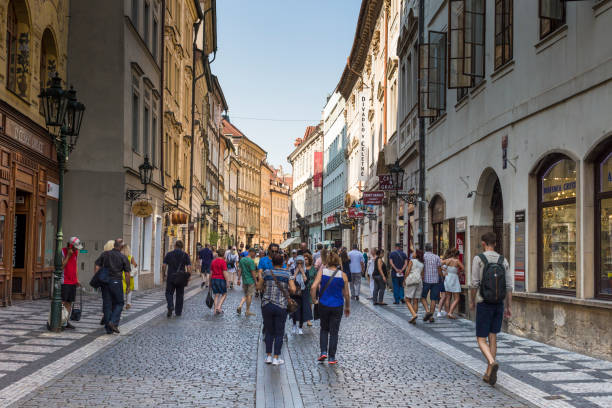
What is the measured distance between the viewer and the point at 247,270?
1947 centimetres

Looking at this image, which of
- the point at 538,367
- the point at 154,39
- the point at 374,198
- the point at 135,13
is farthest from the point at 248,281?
the point at 154,39

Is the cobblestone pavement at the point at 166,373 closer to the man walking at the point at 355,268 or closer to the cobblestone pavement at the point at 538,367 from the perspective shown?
the cobblestone pavement at the point at 538,367

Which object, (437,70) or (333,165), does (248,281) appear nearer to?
(437,70)

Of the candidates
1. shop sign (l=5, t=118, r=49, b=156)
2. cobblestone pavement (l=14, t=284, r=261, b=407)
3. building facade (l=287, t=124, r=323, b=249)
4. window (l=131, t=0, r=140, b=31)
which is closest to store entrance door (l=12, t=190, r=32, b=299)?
shop sign (l=5, t=118, r=49, b=156)

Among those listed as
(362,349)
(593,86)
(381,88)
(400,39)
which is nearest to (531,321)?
(362,349)

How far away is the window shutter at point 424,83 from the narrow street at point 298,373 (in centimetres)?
877

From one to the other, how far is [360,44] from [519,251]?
35.9 meters

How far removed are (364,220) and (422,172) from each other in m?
24.8

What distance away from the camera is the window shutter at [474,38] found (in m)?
18.0

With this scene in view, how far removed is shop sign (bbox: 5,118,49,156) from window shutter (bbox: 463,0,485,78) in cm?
1058

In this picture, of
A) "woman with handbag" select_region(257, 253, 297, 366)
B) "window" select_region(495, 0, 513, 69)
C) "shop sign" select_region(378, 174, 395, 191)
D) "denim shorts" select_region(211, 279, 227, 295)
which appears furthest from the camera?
"shop sign" select_region(378, 174, 395, 191)

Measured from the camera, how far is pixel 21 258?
1995 cm

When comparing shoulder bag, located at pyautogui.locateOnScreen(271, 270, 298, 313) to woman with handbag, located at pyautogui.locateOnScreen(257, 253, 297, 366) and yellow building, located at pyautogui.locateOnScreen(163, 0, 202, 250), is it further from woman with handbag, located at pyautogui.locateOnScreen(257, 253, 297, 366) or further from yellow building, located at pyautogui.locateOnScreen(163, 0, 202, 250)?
yellow building, located at pyautogui.locateOnScreen(163, 0, 202, 250)

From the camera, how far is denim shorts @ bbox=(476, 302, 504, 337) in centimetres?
984
